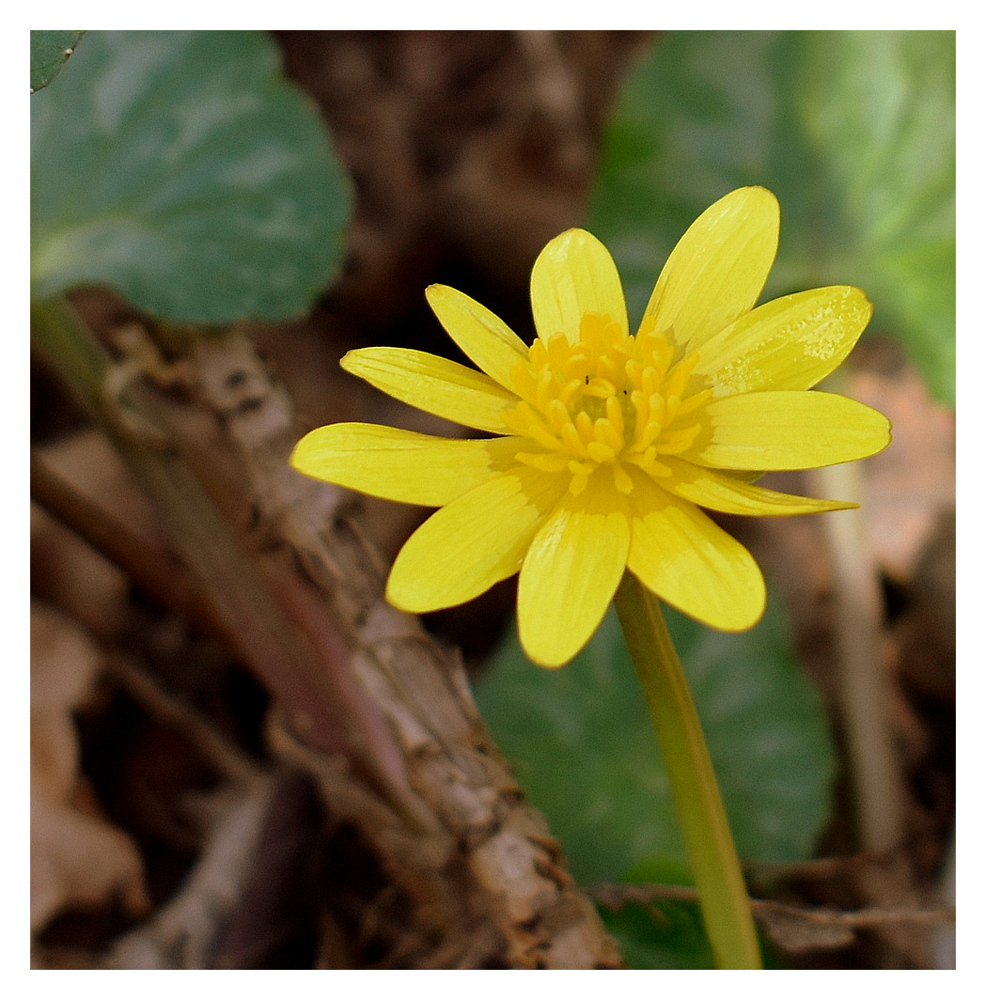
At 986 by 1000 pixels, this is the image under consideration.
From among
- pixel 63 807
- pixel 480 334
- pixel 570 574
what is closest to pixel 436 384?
pixel 480 334

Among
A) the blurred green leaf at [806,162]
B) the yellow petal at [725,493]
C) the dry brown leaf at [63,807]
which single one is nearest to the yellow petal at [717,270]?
the yellow petal at [725,493]

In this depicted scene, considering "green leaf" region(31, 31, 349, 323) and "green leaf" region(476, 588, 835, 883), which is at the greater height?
"green leaf" region(31, 31, 349, 323)

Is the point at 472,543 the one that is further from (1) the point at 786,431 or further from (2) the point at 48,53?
(2) the point at 48,53

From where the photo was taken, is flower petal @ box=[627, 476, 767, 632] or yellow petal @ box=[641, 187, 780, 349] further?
yellow petal @ box=[641, 187, 780, 349]

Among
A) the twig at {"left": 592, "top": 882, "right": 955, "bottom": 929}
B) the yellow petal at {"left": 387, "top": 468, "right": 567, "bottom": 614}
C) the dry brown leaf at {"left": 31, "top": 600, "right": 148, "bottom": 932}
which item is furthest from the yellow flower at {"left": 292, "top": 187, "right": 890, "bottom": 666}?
the dry brown leaf at {"left": 31, "top": 600, "right": 148, "bottom": 932}

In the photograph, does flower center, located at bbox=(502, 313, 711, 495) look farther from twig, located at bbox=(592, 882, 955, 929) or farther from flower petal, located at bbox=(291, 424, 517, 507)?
twig, located at bbox=(592, 882, 955, 929)
